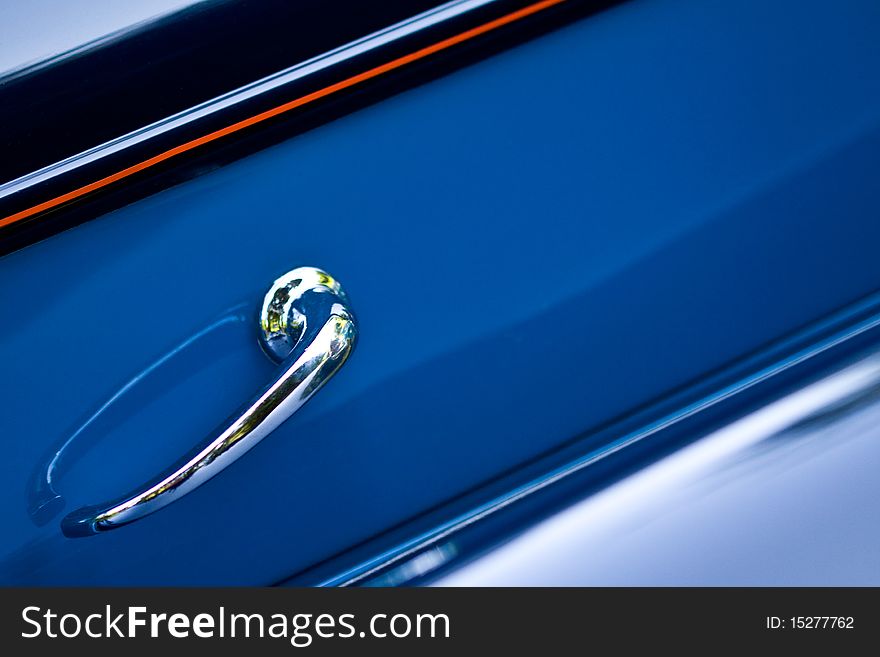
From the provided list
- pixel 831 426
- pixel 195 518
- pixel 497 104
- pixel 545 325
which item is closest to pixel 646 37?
pixel 497 104

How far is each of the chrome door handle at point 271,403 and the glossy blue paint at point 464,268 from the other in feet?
0.09

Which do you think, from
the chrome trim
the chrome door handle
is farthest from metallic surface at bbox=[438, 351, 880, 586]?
the chrome trim

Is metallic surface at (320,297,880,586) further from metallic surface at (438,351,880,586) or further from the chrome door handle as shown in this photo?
the chrome door handle

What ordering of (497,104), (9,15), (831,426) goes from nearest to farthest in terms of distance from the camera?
1. (9,15)
2. (497,104)
3. (831,426)

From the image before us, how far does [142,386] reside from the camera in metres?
0.68

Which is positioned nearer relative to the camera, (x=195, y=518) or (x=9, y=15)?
(x=9, y=15)

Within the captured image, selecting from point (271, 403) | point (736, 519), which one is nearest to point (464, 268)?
point (271, 403)

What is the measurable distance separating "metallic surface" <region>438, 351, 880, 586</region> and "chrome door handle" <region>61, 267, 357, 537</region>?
227mm

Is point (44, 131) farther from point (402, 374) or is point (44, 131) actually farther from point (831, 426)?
point (831, 426)

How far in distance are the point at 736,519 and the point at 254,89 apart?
0.54 meters

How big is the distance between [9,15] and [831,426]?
0.76 metres

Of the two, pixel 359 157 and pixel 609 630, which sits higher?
pixel 359 157

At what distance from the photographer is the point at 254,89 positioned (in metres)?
0.66

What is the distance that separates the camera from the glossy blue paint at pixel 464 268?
0.67 metres
